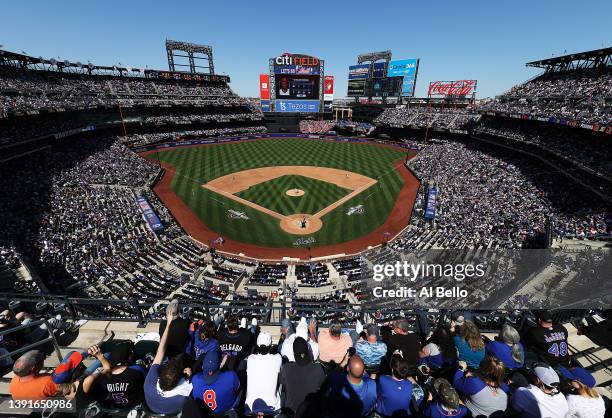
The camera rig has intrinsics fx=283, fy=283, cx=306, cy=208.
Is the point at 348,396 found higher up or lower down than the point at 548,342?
higher up

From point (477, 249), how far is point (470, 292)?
5925 millimetres

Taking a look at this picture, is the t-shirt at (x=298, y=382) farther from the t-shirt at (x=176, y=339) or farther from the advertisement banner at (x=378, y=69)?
the advertisement banner at (x=378, y=69)

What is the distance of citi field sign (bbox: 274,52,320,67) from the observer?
70875 millimetres

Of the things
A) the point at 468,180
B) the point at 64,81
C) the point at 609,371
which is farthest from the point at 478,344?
the point at 64,81

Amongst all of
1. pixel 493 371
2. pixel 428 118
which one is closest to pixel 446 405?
pixel 493 371

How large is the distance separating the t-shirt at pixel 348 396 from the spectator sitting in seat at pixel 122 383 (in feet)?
10.2

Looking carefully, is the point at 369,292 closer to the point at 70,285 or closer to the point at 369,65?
the point at 70,285

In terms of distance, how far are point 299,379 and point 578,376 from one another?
5380mm

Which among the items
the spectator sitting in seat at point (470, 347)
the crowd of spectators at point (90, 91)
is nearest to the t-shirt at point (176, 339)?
the spectator sitting in seat at point (470, 347)

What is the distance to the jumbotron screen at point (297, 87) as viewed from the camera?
74.9m

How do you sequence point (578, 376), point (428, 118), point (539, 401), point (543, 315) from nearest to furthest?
point (539, 401) < point (578, 376) < point (543, 315) < point (428, 118)

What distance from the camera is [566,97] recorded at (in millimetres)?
41438

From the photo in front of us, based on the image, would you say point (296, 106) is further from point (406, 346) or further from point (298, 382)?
point (298, 382)

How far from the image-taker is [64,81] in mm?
57562
